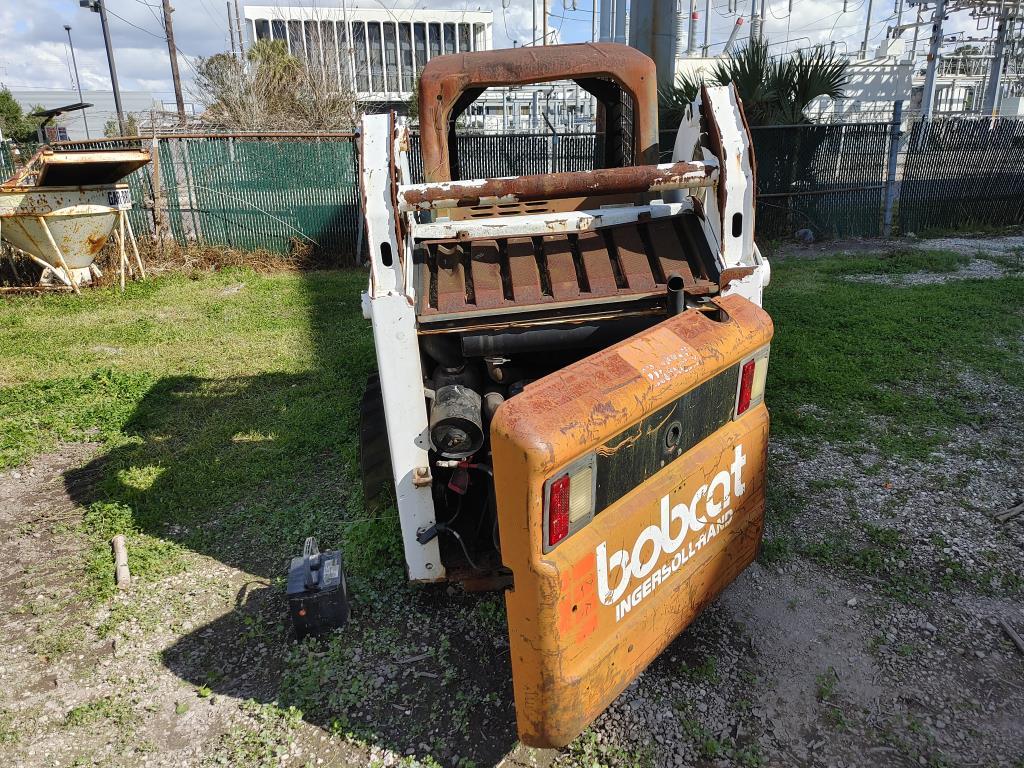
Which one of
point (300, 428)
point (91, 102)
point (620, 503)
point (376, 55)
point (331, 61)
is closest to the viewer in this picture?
point (620, 503)

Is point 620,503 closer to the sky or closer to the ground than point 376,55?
closer to the ground

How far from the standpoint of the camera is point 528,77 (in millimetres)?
3865

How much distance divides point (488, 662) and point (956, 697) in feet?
5.93

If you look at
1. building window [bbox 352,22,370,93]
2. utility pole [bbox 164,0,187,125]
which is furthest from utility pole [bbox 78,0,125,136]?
building window [bbox 352,22,370,93]

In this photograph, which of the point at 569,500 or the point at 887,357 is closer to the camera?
the point at 569,500

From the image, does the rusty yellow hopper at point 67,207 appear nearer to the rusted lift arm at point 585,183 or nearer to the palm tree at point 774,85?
the rusted lift arm at point 585,183

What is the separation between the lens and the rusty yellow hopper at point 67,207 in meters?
8.94

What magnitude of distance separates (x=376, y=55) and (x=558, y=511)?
60.0 metres

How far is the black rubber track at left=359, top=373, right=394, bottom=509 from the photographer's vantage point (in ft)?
13.4

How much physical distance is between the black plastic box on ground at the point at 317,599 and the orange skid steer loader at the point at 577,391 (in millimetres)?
354

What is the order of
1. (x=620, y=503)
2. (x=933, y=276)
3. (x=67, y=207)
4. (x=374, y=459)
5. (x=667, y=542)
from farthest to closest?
(x=933, y=276)
(x=67, y=207)
(x=374, y=459)
(x=667, y=542)
(x=620, y=503)

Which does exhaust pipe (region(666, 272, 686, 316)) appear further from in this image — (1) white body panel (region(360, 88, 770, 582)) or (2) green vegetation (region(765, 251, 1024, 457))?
(2) green vegetation (region(765, 251, 1024, 457))

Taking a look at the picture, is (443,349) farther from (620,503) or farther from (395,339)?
(620,503)

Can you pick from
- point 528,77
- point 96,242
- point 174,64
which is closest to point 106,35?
point 174,64
